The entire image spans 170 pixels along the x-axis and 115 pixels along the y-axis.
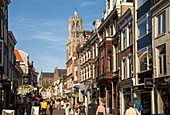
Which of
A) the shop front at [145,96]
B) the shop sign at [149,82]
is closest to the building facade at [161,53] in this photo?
the shop sign at [149,82]

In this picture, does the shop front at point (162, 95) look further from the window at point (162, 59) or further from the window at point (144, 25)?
the window at point (144, 25)

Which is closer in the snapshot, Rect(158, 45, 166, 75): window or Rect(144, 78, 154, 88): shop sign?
Rect(158, 45, 166, 75): window

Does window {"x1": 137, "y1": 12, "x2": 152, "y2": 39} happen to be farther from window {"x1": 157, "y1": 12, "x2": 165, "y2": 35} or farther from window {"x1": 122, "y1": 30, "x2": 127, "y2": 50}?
window {"x1": 122, "y1": 30, "x2": 127, "y2": 50}

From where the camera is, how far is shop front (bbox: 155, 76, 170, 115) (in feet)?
59.5

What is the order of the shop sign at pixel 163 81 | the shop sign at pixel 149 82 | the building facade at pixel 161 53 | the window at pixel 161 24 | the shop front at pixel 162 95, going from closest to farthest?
the shop sign at pixel 163 81 → the shop front at pixel 162 95 → the building facade at pixel 161 53 → the window at pixel 161 24 → the shop sign at pixel 149 82

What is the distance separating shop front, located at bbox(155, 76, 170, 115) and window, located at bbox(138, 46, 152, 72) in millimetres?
2311

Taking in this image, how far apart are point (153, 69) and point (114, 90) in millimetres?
12564

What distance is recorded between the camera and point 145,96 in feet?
74.3

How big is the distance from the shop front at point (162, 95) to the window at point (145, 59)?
91.0 inches

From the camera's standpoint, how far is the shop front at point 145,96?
21672mm

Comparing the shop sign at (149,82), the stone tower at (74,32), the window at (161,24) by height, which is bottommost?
the shop sign at (149,82)

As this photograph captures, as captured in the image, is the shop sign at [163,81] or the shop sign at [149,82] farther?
the shop sign at [149,82]

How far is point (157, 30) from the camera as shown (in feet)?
66.1

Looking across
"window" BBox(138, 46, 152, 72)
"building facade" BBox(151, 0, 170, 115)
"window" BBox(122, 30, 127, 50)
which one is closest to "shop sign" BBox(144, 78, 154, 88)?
"building facade" BBox(151, 0, 170, 115)
